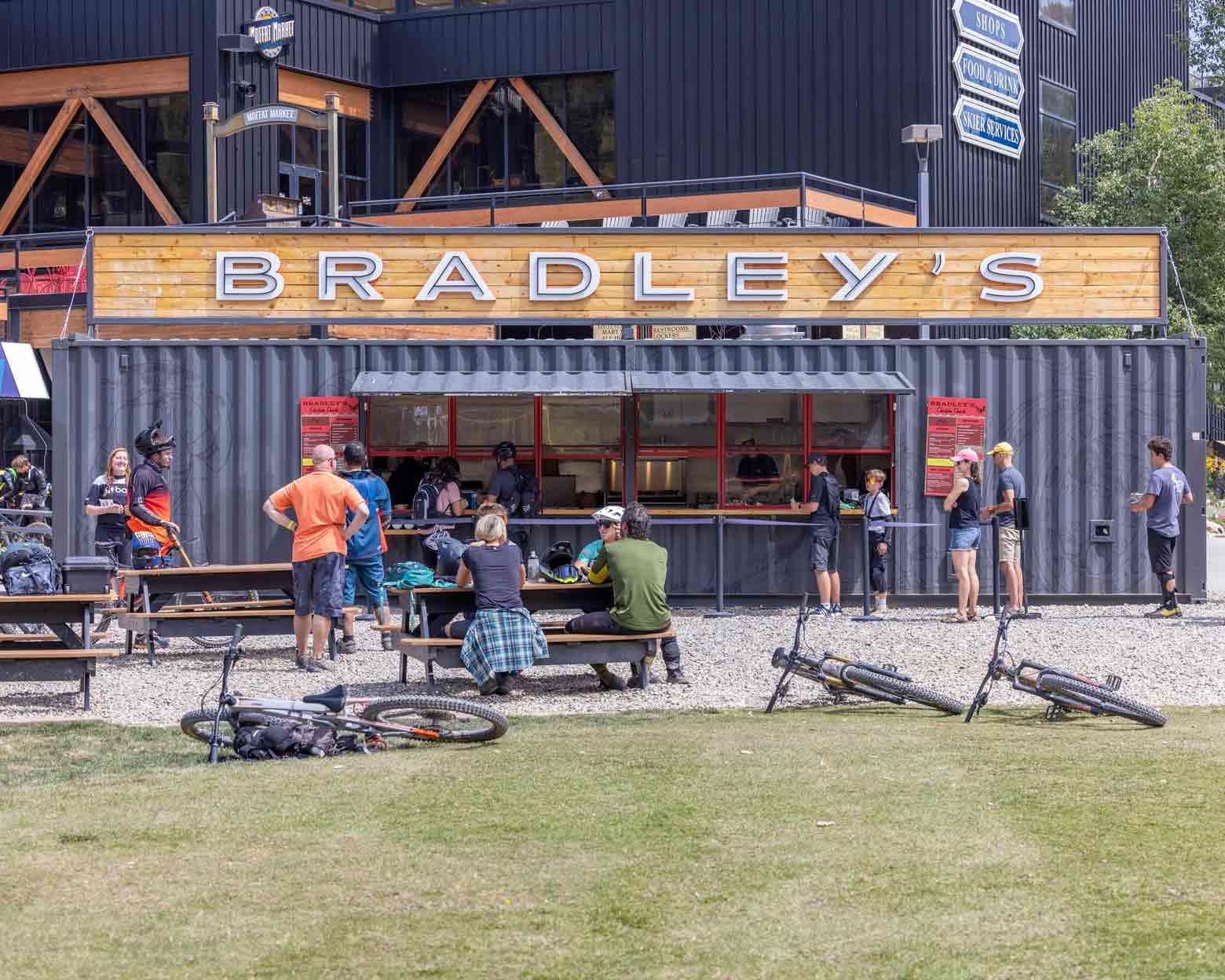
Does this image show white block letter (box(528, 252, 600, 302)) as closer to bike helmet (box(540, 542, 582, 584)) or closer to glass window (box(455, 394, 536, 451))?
glass window (box(455, 394, 536, 451))

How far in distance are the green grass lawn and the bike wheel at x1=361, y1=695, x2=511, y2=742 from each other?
165mm

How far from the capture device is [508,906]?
5.88 m

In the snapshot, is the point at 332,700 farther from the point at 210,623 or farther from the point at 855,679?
the point at 210,623

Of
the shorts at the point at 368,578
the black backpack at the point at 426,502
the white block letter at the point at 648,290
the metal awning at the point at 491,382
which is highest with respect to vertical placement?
the white block letter at the point at 648,290

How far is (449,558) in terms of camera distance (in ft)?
44.0

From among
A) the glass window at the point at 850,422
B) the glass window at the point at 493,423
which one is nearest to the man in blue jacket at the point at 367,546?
the glass window at the point at 493,423

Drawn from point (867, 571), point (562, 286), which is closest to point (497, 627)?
point (867, 571)

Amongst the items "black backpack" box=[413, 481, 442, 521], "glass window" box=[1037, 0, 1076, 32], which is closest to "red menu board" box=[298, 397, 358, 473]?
"black backpack" box=[413, 481, 442, 521]

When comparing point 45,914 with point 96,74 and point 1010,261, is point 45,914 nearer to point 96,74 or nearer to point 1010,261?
point 1010,261

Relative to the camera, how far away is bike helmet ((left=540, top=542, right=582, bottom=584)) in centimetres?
1387

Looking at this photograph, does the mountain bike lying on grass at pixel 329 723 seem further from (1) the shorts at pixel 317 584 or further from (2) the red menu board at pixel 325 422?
(2) the red menu board at pixel 325 422

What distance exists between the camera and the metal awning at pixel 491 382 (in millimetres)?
16969

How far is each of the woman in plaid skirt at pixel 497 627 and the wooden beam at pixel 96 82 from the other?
2231 cm

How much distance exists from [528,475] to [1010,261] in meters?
5.52
